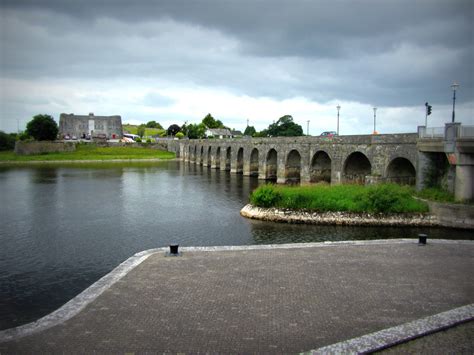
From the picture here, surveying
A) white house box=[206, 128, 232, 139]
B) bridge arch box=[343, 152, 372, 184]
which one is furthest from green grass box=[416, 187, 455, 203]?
white house box=[206, 128, 232, 139]

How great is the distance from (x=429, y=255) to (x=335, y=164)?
79.7 feet

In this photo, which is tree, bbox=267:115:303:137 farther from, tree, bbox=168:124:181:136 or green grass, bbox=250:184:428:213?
green grass, bbox=250:184:428:213

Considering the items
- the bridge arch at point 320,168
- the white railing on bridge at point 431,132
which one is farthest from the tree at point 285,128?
the white railing on bridge at point 431,132

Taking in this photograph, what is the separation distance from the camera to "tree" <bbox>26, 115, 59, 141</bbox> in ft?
348

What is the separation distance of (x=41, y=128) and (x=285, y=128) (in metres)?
66.5

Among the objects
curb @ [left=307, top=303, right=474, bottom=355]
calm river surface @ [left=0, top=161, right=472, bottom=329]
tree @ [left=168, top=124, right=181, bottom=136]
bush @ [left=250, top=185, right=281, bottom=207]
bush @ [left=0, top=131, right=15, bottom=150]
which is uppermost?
tree @ [left=168, top=124, right=181, bottom=136]

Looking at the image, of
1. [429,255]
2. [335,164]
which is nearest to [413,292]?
[429,255]

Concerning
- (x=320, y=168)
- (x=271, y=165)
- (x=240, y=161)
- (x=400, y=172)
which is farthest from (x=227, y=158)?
(x=400, y=172)

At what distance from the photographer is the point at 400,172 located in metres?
35.5

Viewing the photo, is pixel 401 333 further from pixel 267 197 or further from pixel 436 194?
pixel 436 194

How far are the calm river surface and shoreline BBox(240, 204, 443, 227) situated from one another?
0.85 metres

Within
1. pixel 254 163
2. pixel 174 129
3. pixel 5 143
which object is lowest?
pixel 254 163

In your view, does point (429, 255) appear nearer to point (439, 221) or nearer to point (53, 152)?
point (439, 221)

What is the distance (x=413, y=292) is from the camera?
12781 mm
